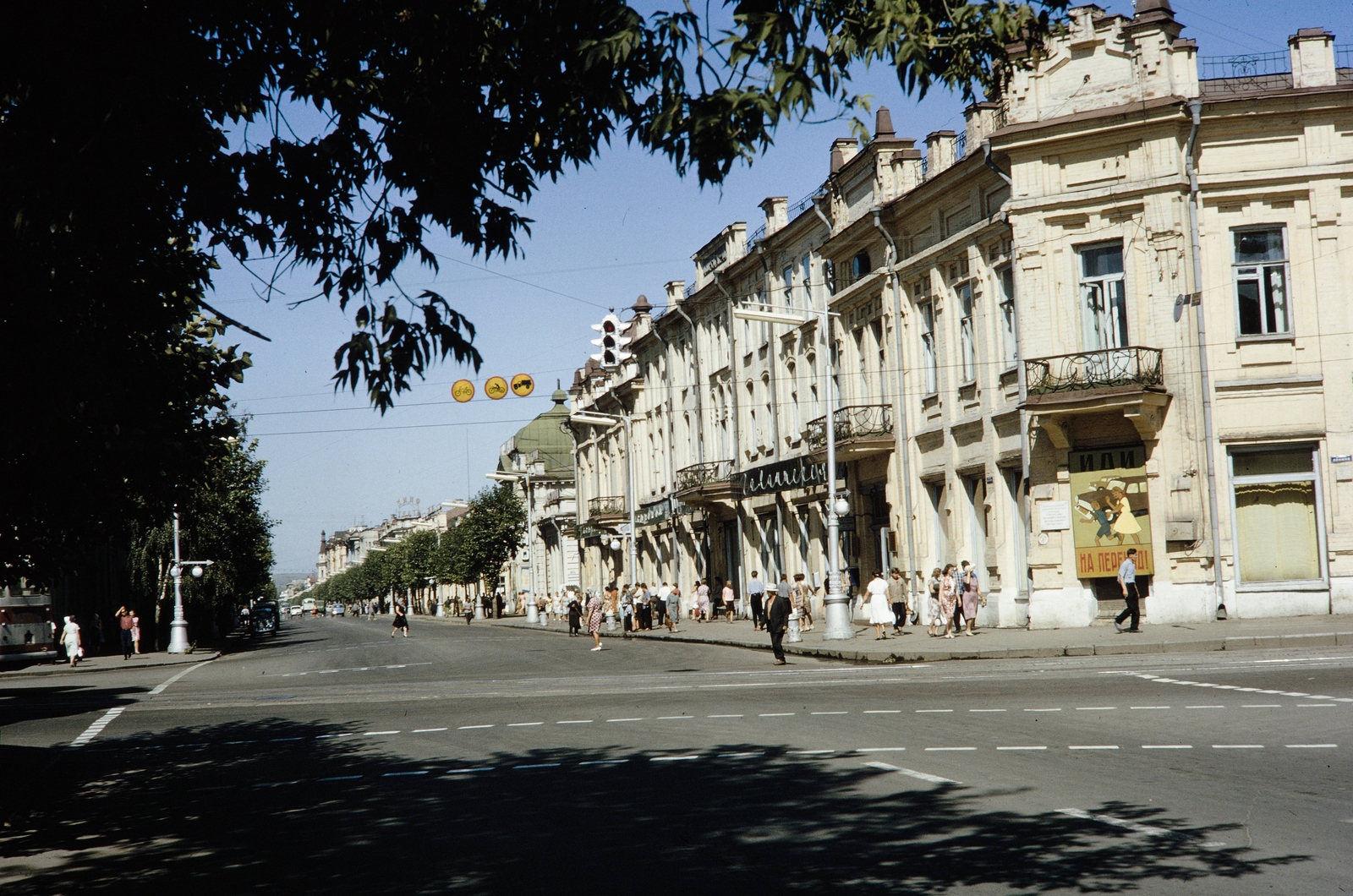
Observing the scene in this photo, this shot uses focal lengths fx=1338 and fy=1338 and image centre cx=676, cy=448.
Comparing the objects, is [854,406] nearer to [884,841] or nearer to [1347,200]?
[1347,200]

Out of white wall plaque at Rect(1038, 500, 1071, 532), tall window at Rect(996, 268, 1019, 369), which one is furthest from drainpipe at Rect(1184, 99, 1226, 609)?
tall window at Rect(996, 268, 1019, 369)

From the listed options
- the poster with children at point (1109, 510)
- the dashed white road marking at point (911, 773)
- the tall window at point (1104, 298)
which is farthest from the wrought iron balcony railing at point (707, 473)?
the dashed white road marking at point (911, 773)

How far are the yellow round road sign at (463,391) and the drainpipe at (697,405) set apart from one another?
24289 mm

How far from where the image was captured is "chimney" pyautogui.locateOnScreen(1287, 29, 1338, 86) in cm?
2812

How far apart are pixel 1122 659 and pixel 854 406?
55.0 ft

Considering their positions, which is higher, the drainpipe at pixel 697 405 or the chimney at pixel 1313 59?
the chimney at pixel 1313 59

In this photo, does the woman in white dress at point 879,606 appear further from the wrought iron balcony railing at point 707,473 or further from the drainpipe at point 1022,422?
the wrought iron balcony railing at point 707,473

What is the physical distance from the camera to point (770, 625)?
1021 inches

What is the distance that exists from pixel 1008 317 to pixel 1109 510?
17.0 feet

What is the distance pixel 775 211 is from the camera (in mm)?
46875

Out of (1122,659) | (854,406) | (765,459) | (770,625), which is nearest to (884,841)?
(1122,659)

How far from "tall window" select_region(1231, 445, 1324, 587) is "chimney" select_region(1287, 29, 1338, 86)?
774 centimetres

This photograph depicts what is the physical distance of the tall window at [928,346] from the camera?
1377 inches

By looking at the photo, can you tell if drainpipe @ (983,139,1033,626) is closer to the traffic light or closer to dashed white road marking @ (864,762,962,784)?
the traffic light
